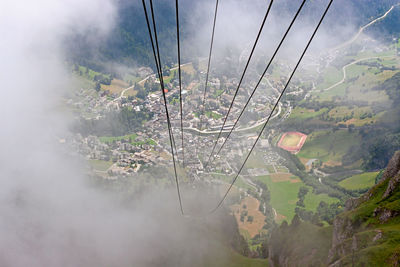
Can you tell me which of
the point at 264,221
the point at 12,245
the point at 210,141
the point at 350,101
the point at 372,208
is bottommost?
the point at 372,208

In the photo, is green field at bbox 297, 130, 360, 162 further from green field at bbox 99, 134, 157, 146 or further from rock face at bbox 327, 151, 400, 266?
rock face at bbox 327, 151, 400, 266

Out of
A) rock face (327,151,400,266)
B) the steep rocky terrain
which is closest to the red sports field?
the steep rocky terrain

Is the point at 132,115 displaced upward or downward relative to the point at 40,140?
upward

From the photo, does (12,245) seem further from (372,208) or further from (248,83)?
(248,83)

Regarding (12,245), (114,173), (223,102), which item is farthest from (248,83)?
(12,245)

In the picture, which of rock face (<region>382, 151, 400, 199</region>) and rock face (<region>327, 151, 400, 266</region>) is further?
rock face (<region>382, 151, 400, 199</region>)
